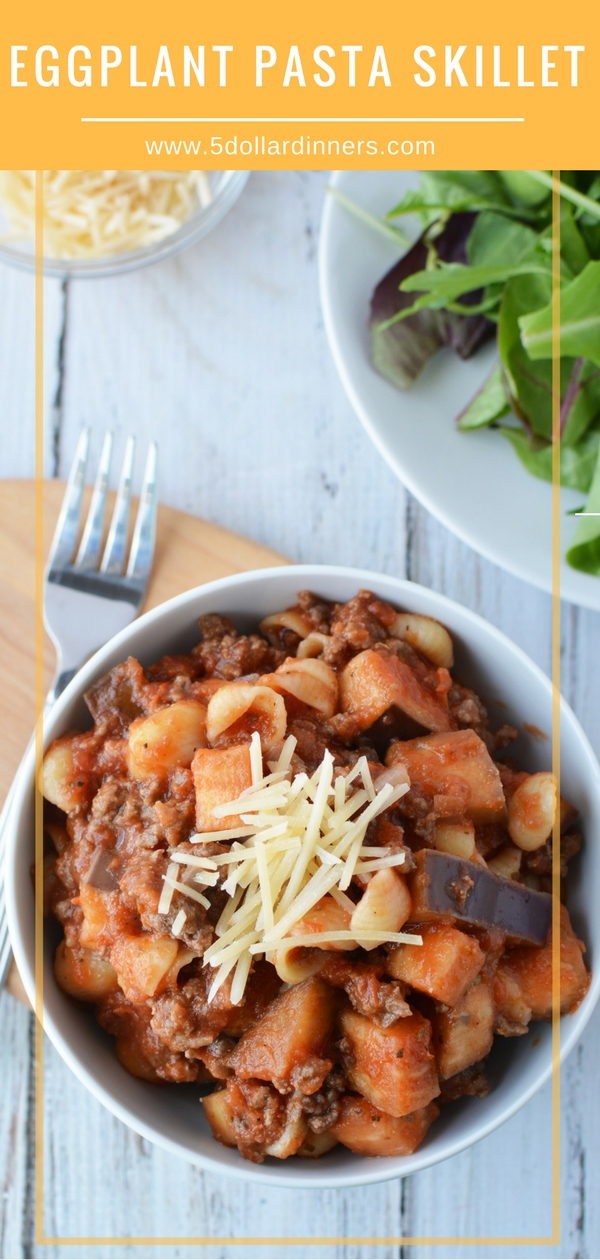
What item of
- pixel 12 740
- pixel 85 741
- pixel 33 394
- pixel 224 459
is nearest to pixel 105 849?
pixel 85 741

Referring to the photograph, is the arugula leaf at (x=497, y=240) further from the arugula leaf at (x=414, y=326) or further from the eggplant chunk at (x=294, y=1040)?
the eggplant chunk at (x=294, y=1040)

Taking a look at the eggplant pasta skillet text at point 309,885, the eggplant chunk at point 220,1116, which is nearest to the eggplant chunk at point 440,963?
the eggplant pasta skillet text at point 309,885

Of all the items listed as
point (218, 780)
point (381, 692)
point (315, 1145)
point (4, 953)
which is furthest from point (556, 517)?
point (4, 953)

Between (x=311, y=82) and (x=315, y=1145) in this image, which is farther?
(x=311, y=82)

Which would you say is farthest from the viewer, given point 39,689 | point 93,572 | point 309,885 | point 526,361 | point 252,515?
point 252,515

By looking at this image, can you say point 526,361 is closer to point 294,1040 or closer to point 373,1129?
point 294,1040

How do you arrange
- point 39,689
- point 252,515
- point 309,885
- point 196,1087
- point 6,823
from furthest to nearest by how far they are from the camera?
point 252,515, point 39,689, point 6,823, point 196,1087, point 309,885
